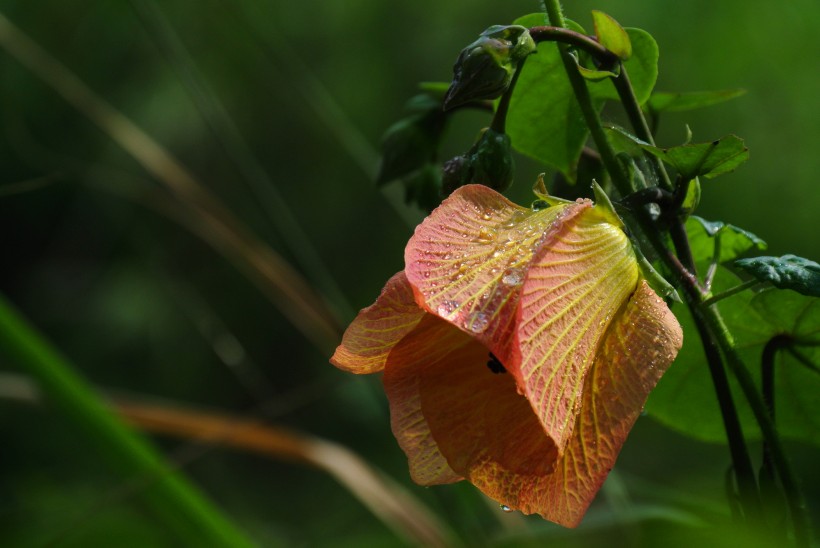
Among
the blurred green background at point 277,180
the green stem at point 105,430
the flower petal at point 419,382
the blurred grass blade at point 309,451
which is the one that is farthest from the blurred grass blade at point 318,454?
the blurred green background at point 277,180

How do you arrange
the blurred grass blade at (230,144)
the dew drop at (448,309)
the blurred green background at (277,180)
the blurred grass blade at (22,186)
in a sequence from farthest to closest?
the blurred green background at (277,180), the blurred grass blade at (230,144), the blurred grass blade at (22,186), the dew drop at (448,309)

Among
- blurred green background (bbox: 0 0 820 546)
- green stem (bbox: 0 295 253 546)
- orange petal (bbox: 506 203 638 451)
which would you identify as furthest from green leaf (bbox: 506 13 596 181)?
blurred green background (bbox: 0 0 820 546)

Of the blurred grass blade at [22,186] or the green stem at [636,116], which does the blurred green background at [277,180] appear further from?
the green stem at [636,116]

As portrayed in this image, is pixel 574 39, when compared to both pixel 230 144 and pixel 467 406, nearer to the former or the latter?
pixel 467 406

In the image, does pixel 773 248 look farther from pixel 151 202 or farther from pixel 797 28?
pixel 151 202

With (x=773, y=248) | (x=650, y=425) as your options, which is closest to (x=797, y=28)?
(x=773, y=248)

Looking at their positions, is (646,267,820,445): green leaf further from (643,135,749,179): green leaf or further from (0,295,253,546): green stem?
(0,295,253,546): green stem
